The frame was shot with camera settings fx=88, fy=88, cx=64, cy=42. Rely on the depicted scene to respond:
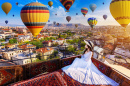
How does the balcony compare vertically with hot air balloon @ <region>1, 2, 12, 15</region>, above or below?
below

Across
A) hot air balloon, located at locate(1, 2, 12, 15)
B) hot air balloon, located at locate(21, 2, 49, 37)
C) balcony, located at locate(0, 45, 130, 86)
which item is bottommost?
balcony, located at locate(0, 45, 130, 86)

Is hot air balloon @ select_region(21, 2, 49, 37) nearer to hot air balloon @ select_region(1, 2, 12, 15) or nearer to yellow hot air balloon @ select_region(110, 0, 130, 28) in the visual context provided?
yellow hot air balloon @ select_region(110, 0, 130, 28)

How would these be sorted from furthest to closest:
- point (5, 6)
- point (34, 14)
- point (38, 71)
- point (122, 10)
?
point (5, 6) < point (122, 10) < point (34, 14) < point (38, 71)

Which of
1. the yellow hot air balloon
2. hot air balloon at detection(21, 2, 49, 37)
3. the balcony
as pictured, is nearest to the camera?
the balcony

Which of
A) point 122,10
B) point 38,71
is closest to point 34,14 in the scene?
point 38,71

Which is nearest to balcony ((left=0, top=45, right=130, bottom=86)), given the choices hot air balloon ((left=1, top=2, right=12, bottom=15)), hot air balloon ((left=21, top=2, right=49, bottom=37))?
hot air balloon ((left=21, top=2, right=49, bottom=37))

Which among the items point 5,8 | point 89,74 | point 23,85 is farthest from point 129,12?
point 5,8

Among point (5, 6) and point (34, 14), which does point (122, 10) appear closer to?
point (34, 14)

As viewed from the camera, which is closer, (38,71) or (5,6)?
(38,71)

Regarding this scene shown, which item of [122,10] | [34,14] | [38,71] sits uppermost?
[122,10]
